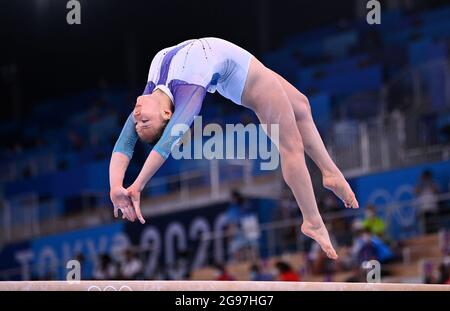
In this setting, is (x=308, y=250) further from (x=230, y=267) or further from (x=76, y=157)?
(x=76, y=157)

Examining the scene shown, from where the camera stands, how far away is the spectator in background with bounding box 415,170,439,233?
34.1 ft

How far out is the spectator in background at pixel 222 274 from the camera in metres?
10.1

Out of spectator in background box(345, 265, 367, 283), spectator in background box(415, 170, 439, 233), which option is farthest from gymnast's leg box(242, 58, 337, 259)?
spectator in background box(415, 170, 439, 233)

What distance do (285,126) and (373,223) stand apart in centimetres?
355

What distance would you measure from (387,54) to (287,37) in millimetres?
1117

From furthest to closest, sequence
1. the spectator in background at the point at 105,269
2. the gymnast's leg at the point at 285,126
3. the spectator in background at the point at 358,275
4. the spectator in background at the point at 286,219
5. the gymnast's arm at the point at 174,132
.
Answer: the spectator in background at the point at 286,219
the spectator in background at the point at 105,269
the spectator in background at the point at 358,275
the gymnast's leg at the point at 285,126
the gymnast's arm at the point at 174,132

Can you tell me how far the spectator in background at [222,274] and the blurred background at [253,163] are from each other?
26mm

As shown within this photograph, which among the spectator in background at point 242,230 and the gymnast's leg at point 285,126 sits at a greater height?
the gymnast's leg at point 285,126

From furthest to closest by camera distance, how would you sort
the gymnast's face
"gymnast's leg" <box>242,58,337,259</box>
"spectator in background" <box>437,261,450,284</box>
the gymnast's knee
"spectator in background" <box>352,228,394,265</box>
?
"spectator in background" <box>352,228,394,265</box>
"spectator in background" <box>437,261,450,284</box>
the gymnast's knee
"gymnast's leg" <box>242,58,337,259</box>
the gymnast's face

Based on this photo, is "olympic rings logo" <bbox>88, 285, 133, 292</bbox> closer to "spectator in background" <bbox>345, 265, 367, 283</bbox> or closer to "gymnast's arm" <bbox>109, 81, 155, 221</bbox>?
"gymnast's arm" <bbox>109, 81, 155, 221</bbox>

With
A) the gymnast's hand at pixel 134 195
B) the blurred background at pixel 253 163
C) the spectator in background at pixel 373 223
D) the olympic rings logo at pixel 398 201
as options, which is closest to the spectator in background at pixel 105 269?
the blurred background at pixel 253 163

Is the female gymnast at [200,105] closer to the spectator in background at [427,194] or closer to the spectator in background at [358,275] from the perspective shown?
the spectator in background at [358,275]

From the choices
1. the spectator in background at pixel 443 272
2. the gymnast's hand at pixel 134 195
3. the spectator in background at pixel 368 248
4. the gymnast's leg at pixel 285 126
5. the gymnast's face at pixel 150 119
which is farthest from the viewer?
the spectator in background at pixel 368 248

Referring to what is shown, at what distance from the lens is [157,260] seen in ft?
36.8
